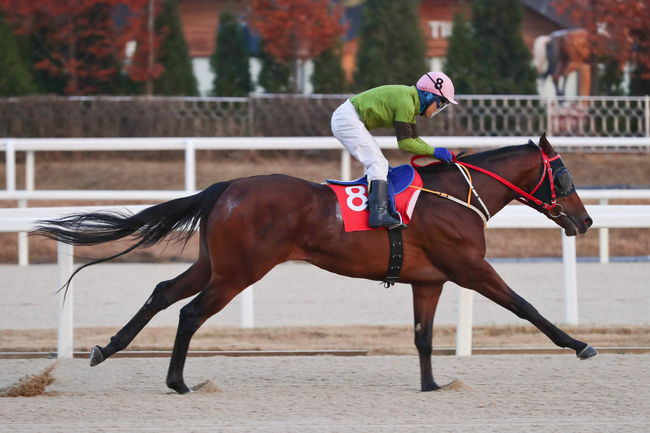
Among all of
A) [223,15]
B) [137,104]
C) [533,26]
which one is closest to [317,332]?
[137,104]

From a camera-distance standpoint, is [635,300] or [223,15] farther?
[223,15]

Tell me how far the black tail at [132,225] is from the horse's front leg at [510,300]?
134cm

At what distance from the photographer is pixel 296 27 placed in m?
16.7

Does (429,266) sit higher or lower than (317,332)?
higher

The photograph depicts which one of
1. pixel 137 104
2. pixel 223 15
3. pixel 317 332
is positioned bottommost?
pixel 317 332

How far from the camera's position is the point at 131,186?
42.9ft

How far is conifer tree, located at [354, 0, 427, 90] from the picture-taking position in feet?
56.7

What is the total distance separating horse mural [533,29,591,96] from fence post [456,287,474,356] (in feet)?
40.5

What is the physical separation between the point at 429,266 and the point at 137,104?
925 cm

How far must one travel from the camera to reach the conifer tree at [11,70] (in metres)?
16.0

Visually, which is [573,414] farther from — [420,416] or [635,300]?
[635,300]

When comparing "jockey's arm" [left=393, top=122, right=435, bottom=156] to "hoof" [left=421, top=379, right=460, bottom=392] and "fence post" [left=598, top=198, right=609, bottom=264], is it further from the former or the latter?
"fence post" [left=598, top=198, right=609, bottom=264]

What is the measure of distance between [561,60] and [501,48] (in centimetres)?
255

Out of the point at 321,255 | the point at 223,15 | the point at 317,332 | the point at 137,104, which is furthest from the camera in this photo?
the point at 223,15
